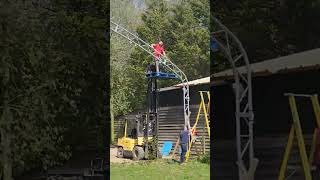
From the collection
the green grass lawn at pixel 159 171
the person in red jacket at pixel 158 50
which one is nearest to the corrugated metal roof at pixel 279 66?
the person in red jacket at pixel 158 50

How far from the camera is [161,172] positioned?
5.85 metres

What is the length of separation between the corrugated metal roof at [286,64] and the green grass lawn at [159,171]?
92cm

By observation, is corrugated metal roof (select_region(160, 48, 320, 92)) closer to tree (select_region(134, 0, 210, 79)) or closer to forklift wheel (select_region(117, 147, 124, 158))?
tree (select_region(134, 0, 210, 79))

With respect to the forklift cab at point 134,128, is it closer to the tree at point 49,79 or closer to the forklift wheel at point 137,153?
the forklift wheel at point 137,153

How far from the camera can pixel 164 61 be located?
5871 millimetres

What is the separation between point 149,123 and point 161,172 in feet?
1.67

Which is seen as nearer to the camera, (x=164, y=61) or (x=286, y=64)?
(x=286, y=64)

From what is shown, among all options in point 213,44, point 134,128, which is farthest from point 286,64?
point 134,128

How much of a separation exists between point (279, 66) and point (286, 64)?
0.23ft

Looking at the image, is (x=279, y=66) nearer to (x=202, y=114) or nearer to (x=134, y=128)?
(x=202, y=114)

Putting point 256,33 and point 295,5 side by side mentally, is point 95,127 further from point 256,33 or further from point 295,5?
point 295,5

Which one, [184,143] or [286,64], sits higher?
[286,64]

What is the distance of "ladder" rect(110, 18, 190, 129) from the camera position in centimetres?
579

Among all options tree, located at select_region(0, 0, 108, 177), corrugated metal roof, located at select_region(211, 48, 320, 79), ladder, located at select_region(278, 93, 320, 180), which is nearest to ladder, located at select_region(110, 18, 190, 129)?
tree, located at select_region(0, 0, 108, 177)
